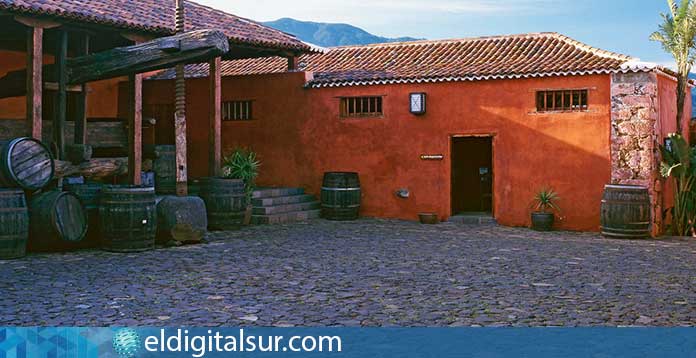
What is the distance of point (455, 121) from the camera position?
14391 mm

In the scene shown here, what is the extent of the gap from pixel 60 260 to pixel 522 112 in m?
8.62

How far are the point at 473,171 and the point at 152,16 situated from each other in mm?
7712

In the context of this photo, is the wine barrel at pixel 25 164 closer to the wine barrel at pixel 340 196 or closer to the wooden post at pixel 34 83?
the wooden post at pixel 34 83

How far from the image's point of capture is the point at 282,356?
4.79 metres

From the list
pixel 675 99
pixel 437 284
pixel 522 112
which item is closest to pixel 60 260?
pixel 437 284

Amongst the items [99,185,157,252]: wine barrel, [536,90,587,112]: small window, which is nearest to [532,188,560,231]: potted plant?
[536,90,587,112]: small window

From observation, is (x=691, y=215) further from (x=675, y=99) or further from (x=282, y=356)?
(x=282, y=356)

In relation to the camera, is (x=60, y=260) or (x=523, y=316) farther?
(x=60, y=260)

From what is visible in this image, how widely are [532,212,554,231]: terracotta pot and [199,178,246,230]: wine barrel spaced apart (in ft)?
17.6

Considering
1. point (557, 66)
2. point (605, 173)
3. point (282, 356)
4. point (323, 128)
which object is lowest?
point (282, 356)

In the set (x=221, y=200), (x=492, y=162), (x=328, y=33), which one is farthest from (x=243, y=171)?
(x=328, y=33)

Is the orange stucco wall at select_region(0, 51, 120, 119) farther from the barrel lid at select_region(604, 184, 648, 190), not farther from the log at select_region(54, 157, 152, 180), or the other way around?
the barrel lid at select_region(604, 184, 648, 190)

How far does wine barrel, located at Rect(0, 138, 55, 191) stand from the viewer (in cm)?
959

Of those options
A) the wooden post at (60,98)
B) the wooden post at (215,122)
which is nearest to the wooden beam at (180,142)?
the wooden post at (215,122)
